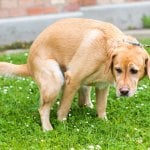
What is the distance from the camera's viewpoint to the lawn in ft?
20.5

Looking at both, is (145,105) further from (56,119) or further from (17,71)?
(17,71)

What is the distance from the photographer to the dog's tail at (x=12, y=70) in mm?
7129

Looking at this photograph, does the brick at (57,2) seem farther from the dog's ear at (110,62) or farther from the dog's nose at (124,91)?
the dog's nose at (124,91)

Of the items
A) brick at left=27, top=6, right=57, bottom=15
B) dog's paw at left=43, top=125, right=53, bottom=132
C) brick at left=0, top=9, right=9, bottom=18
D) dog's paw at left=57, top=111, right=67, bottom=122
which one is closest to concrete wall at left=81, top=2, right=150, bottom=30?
brick at left=27, top=6, right=57, bottom=15

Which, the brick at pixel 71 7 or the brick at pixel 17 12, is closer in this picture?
the brick at pixel 17 12

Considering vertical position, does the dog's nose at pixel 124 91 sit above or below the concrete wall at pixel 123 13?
above

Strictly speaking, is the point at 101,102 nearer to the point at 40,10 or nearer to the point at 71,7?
the point at 40,10

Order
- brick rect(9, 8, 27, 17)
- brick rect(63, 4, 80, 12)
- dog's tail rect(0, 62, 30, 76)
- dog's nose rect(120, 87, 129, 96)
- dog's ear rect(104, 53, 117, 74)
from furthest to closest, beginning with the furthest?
brick rect(63, 4, 80, 12), brick rect(9, 8, 27, 17), dog's tail rect(0, 62, 30, 76), dog's ear rect(104, 53, 117, 74), dog's nose rect(120, 87, 129, 96)

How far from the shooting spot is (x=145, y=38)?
12.4 m

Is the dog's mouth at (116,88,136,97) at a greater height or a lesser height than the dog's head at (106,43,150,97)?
lesser

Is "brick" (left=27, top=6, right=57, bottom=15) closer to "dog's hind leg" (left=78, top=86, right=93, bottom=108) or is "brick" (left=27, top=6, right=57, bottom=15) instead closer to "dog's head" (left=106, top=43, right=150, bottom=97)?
"dog's hind leg" (left=78, top=86, right=93, bottom=108)

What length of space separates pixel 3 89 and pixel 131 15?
6.08 m

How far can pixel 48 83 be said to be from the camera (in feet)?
22.3

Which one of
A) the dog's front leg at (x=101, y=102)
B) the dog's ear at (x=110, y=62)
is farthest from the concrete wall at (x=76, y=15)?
the dog's ear at (x=110, y=62)
